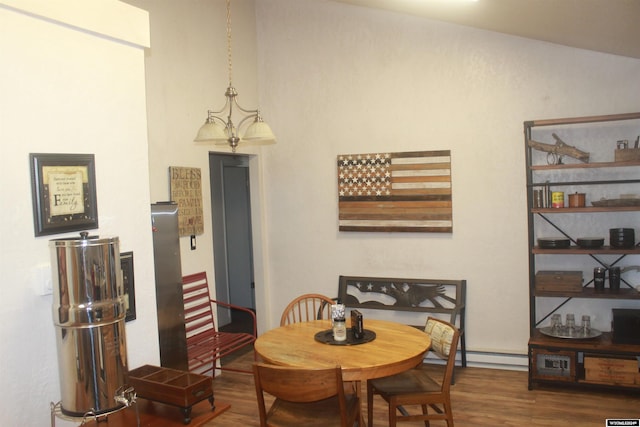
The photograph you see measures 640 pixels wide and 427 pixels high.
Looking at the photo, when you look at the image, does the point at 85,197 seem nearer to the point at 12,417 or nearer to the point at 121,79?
the point at 121,79

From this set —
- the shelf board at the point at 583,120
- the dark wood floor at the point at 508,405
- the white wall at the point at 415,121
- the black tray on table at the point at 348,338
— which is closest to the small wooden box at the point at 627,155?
the shelf board at the point at 583,120

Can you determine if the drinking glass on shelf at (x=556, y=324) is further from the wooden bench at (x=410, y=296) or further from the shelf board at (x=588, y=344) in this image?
the wooden bench at (x=410, y=296)

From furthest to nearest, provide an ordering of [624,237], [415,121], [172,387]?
1. [415,121]
2. [624,237]
3. [172,387]

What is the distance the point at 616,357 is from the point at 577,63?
244 cm

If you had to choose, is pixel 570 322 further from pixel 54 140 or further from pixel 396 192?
pixel 54 140

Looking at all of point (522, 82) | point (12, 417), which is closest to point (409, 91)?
point (522, 82)

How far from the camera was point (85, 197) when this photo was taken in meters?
2.56

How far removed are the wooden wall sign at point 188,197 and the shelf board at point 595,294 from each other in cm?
301

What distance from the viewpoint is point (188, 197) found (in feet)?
15.3

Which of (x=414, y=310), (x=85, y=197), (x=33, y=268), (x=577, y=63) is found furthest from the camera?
(x=414, y=310)

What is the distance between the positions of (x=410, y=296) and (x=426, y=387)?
74.3 inches

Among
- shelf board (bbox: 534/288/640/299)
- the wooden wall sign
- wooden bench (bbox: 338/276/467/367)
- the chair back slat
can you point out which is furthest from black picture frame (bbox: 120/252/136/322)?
shelf board (bbox: 534/288/640/299)

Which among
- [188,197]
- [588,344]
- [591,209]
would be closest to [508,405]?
[588,344]

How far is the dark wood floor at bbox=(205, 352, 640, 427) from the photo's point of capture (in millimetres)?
3799
